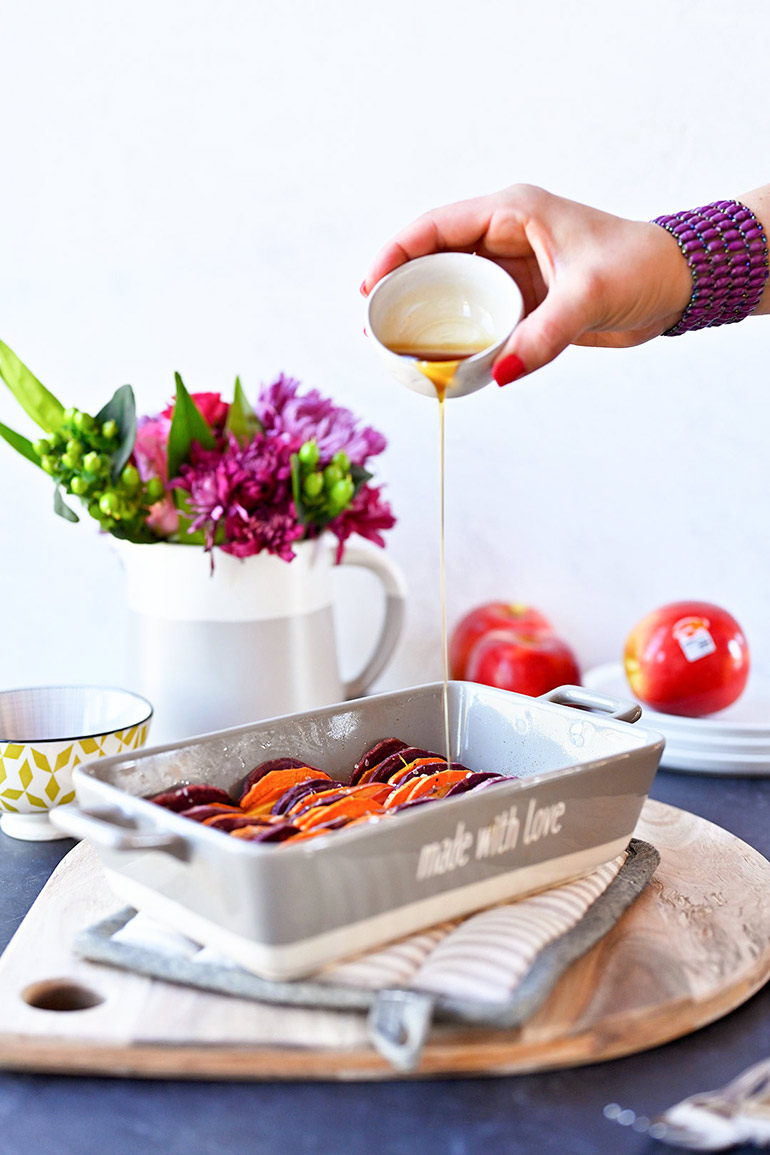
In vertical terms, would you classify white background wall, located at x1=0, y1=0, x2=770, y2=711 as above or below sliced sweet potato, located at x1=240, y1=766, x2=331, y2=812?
above

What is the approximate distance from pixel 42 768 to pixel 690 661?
2.50ft

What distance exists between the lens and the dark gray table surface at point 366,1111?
0.62m

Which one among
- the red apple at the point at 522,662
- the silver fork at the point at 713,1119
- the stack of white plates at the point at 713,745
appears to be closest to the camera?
the silver fork at the point at 713,1119

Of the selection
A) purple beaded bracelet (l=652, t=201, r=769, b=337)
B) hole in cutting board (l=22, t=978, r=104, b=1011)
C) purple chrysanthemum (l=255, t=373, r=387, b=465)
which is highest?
purple beaded bracelet (l=652, t=201, r=769, b=337)

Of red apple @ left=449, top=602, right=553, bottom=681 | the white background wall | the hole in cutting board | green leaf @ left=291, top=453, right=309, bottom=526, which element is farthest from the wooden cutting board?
the white background wall

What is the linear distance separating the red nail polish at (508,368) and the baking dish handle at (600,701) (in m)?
0.29

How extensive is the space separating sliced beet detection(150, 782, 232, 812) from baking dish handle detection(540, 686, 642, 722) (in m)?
0.32

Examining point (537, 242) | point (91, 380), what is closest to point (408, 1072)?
point (537, 242)

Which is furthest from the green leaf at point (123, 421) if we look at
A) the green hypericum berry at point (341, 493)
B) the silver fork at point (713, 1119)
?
the silver fork at point (713, 1119)

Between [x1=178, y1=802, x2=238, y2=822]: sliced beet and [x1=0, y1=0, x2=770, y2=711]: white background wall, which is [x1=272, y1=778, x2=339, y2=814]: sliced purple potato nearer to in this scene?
[x1=178, y1=802, x2=238, y2=822]: sliced beet

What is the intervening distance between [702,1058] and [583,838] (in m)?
0.18

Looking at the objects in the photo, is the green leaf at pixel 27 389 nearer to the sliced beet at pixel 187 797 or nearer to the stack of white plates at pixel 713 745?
the sliced beet at pixel 187 797

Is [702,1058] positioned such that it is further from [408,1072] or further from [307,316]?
[307,316]

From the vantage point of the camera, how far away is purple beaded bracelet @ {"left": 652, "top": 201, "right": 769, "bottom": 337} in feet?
3.56
